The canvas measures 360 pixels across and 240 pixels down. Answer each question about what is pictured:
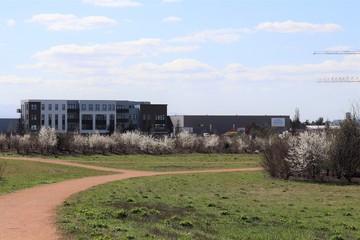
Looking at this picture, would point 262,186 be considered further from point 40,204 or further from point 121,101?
point 121,101

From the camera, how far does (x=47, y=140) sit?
2109 inches

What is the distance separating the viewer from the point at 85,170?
35.6m

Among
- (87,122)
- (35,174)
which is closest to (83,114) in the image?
(87,122)

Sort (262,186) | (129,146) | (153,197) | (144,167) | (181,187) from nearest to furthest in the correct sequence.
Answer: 1. (153,197)
2. (181,187)
3. (262,186)
4. (144,167)
5. (129,146)

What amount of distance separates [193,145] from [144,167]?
999 inches

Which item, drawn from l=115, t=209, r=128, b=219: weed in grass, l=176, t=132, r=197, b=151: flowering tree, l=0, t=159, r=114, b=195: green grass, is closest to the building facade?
l=176, t=132, r=197, b=151: flowering tree

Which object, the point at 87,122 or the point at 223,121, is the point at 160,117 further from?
the point at 223,121

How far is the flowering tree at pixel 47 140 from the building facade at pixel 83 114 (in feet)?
178

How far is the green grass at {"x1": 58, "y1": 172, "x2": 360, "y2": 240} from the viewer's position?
40.9ft

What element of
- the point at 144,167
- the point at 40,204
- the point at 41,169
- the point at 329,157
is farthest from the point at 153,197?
the point at 144,167

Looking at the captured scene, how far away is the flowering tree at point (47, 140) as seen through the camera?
53.4 m

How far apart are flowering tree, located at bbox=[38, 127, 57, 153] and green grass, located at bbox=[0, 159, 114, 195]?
14.9 metres

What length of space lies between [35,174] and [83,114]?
83.5 meters

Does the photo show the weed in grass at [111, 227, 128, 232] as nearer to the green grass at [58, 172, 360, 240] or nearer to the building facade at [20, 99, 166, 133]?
the green grass at [58, 172, 360, 240]
